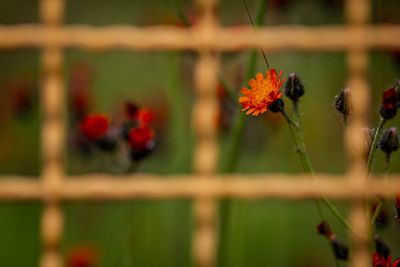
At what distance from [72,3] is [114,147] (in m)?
1.43

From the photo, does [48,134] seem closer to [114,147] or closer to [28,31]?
[28,31]

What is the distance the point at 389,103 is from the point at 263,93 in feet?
0.28

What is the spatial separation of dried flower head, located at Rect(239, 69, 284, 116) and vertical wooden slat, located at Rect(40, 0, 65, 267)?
0.51 feet

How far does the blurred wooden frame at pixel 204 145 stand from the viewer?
0.39 metres

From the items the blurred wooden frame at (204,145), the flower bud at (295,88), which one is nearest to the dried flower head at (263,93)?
the flower bud at (295,88)

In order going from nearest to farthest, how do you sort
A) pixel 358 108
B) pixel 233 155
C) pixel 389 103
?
pixel 358 108, pixel 389 103, pixel 233 155

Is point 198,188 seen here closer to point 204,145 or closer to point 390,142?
point 204,145

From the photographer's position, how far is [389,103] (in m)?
0.49

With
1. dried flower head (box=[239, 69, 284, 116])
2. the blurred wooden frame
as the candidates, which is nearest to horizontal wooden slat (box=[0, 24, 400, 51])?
the blurred wooden frame

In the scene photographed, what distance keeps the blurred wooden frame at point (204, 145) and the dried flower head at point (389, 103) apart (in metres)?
0.09

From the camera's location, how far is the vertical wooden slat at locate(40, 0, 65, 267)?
40 centimetres

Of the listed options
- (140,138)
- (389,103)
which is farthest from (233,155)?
(389,103)

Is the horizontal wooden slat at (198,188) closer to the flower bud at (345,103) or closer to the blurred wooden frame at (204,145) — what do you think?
the blurred wooden frame at (204,145)

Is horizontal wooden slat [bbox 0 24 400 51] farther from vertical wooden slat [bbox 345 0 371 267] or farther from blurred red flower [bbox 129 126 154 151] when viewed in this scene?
blurred red flower [bbox 129 126 154 151]
